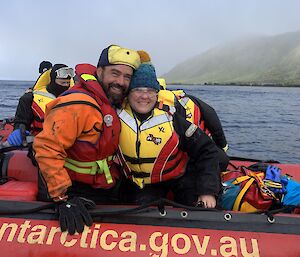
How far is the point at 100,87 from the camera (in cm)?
256

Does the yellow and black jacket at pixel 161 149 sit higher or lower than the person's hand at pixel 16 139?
higher

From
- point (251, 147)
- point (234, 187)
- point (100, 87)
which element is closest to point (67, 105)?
point (100, 87)

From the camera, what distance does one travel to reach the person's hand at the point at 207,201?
8.70ft

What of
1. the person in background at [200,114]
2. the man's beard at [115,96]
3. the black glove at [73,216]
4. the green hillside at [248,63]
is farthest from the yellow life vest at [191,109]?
the green hillside at [248,63]

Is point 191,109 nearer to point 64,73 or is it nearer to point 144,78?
point 144,78

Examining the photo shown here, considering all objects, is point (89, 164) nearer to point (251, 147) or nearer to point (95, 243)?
point (95, 243)

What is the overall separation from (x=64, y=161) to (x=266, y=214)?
126 centimetres

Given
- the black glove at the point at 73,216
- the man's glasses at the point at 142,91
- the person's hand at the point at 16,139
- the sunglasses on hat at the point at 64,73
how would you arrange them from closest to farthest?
the black glove at the point at 73,216 → the man's glasses at the point at 142,91 → the person's hand at the point at 16,139 → the sunglasses on hat at the point at 64,73

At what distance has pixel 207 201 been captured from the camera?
2664mm

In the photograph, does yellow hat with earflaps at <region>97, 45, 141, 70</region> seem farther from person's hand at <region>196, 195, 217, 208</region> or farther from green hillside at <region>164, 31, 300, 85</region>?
green hillside at <region>164, 31, 300, 85</region>

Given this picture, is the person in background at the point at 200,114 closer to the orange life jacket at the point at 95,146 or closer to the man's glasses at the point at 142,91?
the man's glasses at the point at 142,91

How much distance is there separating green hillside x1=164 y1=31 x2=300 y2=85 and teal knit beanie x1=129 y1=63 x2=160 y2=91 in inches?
4018

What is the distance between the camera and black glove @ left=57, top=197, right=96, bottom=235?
7.57ft

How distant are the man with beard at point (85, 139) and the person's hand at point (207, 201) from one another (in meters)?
0.60
